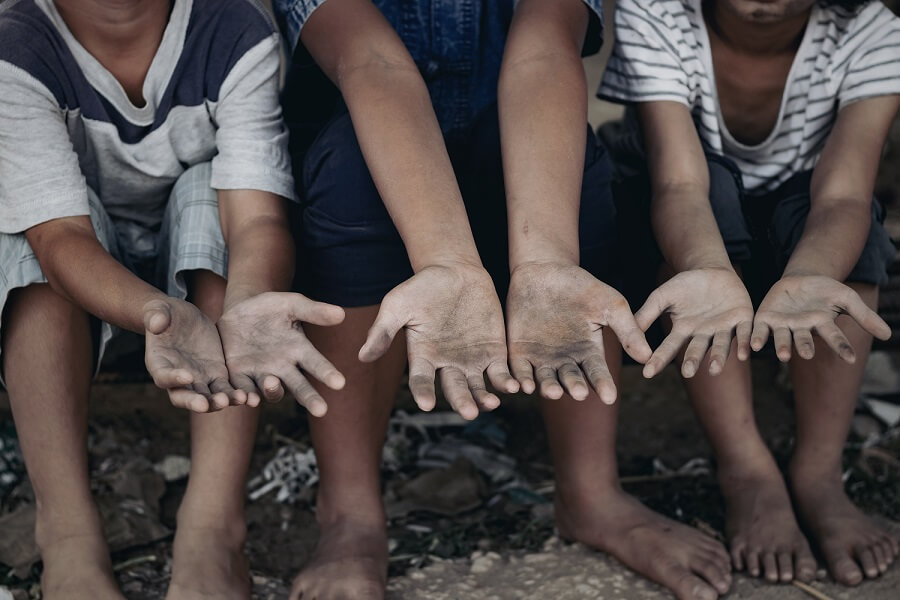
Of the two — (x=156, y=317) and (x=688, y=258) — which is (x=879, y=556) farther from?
(x=156, y=317)

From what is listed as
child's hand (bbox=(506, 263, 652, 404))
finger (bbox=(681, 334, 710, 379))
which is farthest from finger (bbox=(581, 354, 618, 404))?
finger (bbox=(681, 334, 710, 379))

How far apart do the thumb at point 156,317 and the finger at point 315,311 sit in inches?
7.2

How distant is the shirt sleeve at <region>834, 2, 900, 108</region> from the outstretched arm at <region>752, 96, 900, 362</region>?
2 cm

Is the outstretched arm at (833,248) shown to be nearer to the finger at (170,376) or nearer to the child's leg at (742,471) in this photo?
the child's leg at (742,471)

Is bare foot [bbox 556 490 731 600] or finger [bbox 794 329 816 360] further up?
finger [bbox 794 329 816 360]

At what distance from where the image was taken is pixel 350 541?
1791 millimetres

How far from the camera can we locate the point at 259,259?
1.73 meters

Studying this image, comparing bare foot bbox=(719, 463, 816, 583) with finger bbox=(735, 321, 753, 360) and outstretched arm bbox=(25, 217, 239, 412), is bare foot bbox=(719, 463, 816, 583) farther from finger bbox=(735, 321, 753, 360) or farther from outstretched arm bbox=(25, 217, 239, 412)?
outstretched arm bbox=(25, 217, 239, 412)

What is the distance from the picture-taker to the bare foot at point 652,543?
1762 mm

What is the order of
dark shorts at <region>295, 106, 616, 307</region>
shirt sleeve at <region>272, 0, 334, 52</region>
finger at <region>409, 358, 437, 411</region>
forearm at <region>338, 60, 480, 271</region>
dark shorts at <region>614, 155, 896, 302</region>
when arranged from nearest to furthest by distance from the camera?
finger at <region>409, 358, 437, 411</region> → forearm at <region>338, 60, 480, 271</region> → dark shorts at <region>295, 106, 616, 307</region> → shirt sleeve at <region>272, 0, 334, 52</region> → dark shorts at <region>614, 155, 896, 302</region>

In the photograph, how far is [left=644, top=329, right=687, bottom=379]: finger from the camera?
1519mm

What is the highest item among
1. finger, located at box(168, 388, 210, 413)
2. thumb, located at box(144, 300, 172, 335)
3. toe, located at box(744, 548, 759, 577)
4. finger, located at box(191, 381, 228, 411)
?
thumb, located at box(144, 300, 172, 335)

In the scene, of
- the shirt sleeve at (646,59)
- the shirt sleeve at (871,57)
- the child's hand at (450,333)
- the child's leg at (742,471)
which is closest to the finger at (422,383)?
the child's hand at (450,333)

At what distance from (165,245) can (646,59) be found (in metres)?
0.97
